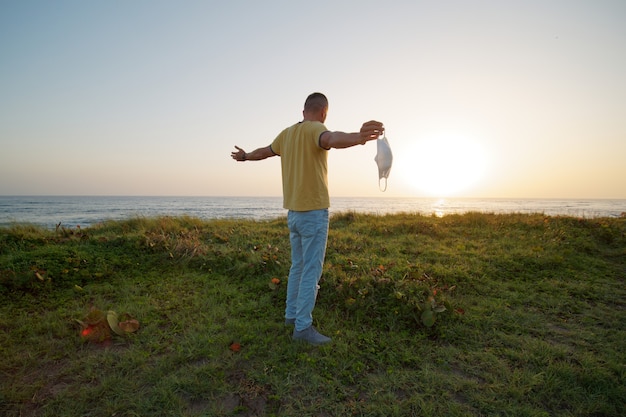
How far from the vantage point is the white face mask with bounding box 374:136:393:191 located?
10.0ft

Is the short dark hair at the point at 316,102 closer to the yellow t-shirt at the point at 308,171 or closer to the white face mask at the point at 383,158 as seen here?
the yellow t-shirt at the point at 308,171

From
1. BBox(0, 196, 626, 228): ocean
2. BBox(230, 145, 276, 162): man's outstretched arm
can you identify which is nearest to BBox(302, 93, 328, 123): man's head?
BBox(230, 145, 276, 162): man's outstretched arm

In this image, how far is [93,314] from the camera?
10.6 feet

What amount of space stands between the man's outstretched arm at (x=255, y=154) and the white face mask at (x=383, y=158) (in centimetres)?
125

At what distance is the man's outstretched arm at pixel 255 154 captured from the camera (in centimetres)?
359

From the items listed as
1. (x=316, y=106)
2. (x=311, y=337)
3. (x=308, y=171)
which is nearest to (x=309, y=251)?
(x=308, y=171)

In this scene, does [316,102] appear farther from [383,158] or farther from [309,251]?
[309,251]

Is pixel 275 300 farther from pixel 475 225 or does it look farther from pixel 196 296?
pixel 475 225

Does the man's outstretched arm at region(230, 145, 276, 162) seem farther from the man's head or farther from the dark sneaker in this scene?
the dark sneaker

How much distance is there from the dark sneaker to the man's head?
2.18 m

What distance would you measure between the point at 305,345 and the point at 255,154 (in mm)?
2254

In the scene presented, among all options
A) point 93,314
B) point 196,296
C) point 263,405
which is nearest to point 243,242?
point 196,296

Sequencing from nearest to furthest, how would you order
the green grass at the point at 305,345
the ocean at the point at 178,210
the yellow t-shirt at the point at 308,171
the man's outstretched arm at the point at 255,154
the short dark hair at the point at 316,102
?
the green grass at the point at 305,345, the yellow t-shirt at the point at 308,171, the short dark hair at the point at 316,102, the man's outstretched arm at the point at 255,154, the ocean at the point at 178,210

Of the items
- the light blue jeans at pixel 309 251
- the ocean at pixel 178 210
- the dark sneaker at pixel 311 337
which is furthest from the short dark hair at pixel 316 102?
the ocean at pixel 178 210
